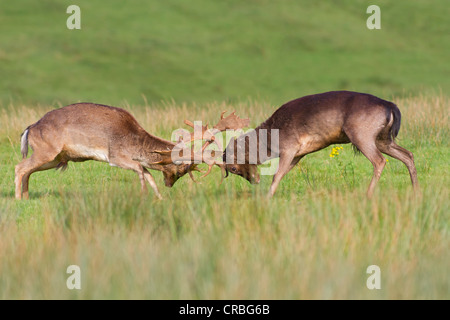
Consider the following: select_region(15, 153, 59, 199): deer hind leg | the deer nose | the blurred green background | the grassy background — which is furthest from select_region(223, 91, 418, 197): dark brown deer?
the blurred green background

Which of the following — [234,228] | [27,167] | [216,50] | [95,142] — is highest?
[216,50]

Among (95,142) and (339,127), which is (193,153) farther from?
(339,127)

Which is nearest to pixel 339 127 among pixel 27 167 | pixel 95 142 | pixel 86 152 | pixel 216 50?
pixel 95 142

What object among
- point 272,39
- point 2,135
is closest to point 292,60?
point 272,39

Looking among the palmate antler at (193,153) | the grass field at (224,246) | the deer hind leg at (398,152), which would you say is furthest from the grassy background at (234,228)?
the deer hind leg at (398,152)

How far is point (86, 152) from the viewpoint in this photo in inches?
432

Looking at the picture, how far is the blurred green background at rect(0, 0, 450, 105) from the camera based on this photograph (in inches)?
1567

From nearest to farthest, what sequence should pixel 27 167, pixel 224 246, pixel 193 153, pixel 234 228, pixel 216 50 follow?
pixel 224 246, pixel 234 228, pixel 193 153, pixel 27 167, pixel 216 50

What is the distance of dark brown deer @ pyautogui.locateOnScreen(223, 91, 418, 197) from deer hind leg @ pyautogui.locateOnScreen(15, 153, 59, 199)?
335 centimetres

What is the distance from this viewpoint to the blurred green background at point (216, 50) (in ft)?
131

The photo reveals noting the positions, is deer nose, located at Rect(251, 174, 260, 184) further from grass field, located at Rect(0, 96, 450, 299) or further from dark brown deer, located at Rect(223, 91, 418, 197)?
grass field, located at Rect(0, 96, 450, 299)

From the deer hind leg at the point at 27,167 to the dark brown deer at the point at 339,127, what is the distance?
3.35 metres

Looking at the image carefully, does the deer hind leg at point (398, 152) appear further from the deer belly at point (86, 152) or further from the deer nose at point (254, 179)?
the deer belly at point (86, 152)

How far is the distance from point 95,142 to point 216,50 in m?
37.1
